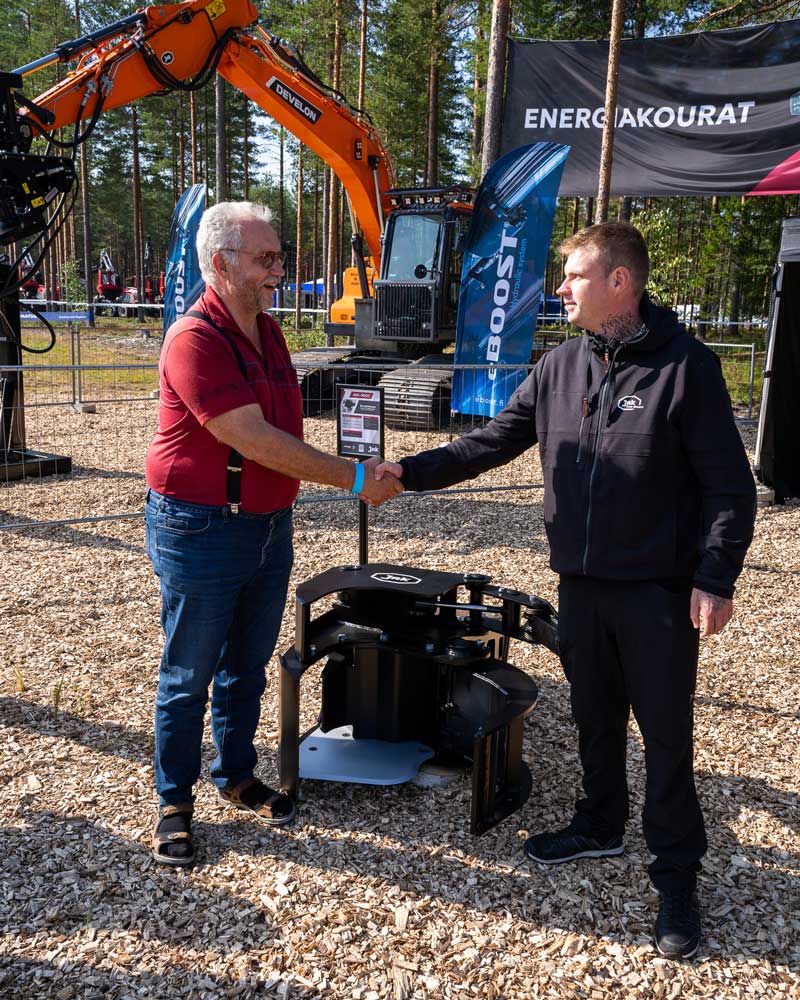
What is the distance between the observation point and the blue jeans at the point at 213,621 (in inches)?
112

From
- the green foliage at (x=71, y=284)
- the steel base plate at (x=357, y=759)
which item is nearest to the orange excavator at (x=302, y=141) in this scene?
the steel base plate at (x=357, y=759)

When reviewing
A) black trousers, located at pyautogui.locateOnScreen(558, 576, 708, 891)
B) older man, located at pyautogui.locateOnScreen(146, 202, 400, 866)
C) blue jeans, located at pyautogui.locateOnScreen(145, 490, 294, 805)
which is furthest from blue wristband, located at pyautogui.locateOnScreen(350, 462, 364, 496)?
black trousers, located at pyautogui.locateOnScreen(558, 576, 708, 891)

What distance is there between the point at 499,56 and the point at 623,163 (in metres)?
2.95

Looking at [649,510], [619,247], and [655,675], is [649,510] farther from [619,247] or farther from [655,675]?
[619,247]

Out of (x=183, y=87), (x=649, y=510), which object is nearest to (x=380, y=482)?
(x=649, y=510)

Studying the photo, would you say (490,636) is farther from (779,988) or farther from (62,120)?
→ (62,120)

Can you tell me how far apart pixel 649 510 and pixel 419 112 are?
3014cm

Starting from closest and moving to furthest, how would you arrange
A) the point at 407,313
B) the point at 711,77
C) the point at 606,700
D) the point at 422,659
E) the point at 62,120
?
the point at 606,700 → the point at 422,659 → the point at 62,120 → the point at 711,77 → the point at 407,313

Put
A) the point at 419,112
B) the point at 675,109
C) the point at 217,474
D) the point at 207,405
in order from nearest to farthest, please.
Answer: the point at 207,405, the point at 217,474, the point at 675,109, the point at 419,112

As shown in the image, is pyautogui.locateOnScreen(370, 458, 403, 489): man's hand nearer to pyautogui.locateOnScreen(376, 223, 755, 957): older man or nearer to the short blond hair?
pyautogui.locateOnScreen(376, 223, 755, 957): older man

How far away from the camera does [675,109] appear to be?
11.8 metres

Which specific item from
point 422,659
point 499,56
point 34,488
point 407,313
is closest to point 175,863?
point 422,659

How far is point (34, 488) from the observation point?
842 cm

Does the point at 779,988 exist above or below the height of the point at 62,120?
below
